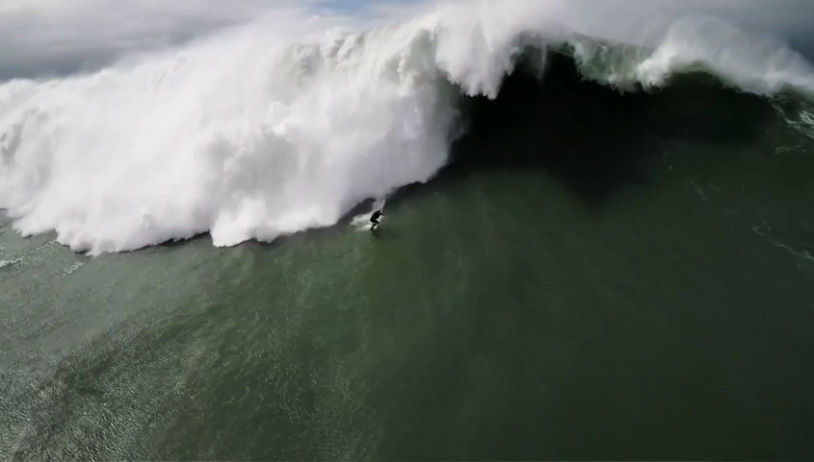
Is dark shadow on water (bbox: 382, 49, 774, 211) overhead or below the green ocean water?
overhead

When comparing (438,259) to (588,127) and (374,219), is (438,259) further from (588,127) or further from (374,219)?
(588,127)

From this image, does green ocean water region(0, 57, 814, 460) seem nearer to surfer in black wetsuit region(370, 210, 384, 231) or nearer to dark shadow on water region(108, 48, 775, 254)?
dark shadow on water region(108, 48, 775, 254)

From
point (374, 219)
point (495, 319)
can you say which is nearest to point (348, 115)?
point (374, 219)

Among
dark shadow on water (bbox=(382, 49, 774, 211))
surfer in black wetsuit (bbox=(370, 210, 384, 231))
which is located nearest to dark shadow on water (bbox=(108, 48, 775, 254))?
dark shadow on water (bbox=(382, 49, 774, 211))

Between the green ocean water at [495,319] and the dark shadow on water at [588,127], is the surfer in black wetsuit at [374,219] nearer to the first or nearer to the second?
the green ocean water at [495,319]

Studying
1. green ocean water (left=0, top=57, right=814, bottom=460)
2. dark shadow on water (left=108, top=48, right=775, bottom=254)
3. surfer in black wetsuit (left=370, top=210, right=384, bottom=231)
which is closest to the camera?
green ocean water (left=0, top=57, right=814, bottom=460)

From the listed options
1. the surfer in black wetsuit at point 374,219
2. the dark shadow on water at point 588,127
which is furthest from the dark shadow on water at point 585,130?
the surfer in black wetsuit at point 374,219
